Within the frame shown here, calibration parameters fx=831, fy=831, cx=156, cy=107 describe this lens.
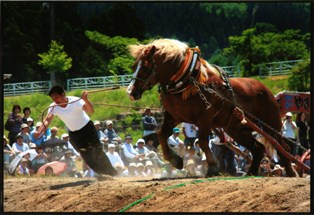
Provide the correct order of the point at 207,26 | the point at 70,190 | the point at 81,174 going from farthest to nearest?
the point at 207,26 → the point at 81,174 → the point at 70,190

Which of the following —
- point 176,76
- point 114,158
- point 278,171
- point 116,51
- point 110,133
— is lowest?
point 278,171

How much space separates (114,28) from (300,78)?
4.40 meters

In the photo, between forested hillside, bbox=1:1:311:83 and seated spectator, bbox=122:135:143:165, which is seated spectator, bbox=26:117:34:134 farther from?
seated spectator, bbox=122:135:143:165

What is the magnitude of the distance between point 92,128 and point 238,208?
3685 mm

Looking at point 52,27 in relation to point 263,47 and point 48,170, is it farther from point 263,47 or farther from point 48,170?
point 263,47

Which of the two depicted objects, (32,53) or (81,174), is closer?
(81,174)

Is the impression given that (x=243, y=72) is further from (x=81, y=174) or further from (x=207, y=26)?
(x=81, y=174)

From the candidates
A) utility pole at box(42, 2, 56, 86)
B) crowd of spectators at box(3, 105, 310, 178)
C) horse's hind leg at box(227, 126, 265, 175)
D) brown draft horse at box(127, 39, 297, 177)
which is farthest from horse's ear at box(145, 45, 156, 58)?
utility pole at box(42, 2, 56, 86)

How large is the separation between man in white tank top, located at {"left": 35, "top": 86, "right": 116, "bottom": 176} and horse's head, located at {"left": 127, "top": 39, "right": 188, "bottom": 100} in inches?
40.6

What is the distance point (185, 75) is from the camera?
441 inches

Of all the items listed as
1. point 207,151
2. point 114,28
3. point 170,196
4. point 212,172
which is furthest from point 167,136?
point 114,28

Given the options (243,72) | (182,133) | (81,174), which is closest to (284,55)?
(243,72)

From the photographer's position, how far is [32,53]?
17.0m

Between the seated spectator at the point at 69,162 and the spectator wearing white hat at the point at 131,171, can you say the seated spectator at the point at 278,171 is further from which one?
the seated spectator at the point at 69,162
